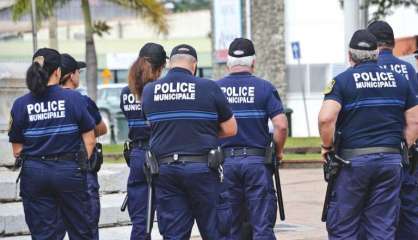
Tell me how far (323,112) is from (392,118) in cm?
59

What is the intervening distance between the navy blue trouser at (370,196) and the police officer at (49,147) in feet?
6.91

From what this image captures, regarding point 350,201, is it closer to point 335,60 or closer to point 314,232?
point 314,232

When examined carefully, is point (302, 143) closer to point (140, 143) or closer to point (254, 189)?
point (140, 143)

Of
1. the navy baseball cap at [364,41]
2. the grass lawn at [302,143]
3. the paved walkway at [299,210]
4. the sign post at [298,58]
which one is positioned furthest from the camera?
the sign post at [298,58]

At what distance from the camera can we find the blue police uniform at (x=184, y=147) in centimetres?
796

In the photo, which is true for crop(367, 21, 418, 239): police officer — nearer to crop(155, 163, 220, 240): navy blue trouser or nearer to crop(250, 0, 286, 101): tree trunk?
crop(155, 163, 220, 240): navy blue trouser

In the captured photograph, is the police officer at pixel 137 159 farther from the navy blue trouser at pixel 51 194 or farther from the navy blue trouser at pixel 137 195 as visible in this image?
the navy blue trouser at pixel 51 194

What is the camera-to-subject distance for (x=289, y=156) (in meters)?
22.7

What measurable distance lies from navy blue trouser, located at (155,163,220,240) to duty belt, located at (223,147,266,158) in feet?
3.78

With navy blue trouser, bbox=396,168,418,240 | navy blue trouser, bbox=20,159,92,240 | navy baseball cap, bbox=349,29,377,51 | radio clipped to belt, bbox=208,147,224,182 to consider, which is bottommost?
navy blue trouser, bbox=396,168,418,240

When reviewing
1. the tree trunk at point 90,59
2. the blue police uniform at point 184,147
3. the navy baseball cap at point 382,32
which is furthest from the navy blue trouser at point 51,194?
the tree trunk at point 90,59

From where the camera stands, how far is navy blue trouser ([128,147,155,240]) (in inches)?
376

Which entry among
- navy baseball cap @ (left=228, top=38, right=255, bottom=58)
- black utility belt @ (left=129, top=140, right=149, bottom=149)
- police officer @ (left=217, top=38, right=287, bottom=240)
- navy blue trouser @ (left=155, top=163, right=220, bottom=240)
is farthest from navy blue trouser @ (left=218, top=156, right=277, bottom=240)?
navy blue trouser @ (left=155, top=163, right=220, bottom=240)

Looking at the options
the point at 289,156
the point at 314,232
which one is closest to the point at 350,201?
the point at 314,232
